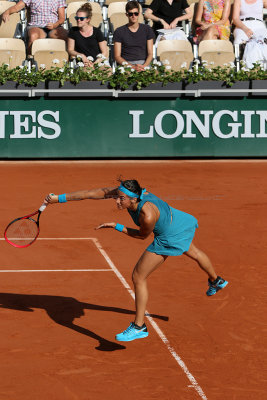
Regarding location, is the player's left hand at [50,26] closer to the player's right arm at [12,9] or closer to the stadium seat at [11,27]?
the player's right arm at [12,9]

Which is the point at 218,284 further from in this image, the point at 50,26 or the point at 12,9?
the point at 12,9

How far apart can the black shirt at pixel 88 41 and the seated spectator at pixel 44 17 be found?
0.74 meters

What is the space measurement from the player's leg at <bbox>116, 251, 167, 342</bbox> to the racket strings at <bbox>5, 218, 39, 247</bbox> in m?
1.15

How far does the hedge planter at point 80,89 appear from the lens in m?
16.3

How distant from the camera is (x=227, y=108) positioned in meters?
16.7

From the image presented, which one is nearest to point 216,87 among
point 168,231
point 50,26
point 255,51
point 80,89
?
point 255,51

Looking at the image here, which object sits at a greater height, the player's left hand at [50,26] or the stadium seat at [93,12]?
the stadium seat at [93,12]

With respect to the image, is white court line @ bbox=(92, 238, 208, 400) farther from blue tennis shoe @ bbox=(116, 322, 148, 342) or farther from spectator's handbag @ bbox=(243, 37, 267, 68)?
spectator's handbag @ bbox=(243, 37, 267, 68)

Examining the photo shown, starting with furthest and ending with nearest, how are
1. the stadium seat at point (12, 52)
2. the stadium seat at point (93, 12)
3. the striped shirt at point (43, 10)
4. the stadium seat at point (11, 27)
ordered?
the stadium seat at point (93, 12), the stadium seat at point (11, 27), the striped shirt at point (43, 10), the stadium seat at point (12, 52)

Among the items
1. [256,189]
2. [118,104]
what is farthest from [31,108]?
[256,189]

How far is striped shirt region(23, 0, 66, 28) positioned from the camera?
1719cm

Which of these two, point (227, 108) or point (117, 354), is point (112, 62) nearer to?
point (227, 108)

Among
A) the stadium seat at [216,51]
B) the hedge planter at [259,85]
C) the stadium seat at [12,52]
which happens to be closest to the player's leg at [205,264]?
the hedge planter at [259,85]

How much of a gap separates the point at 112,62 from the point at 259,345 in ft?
40.1
